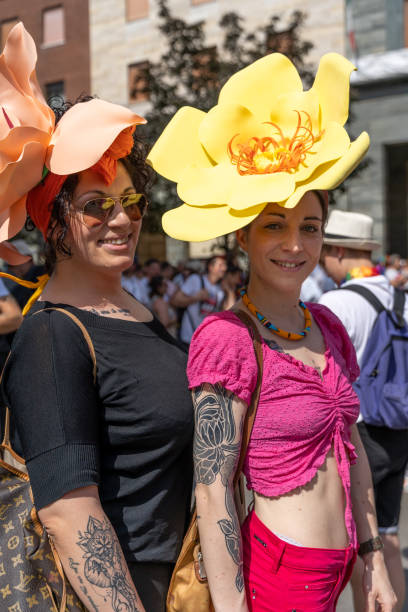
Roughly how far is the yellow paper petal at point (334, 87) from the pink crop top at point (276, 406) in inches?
25.3

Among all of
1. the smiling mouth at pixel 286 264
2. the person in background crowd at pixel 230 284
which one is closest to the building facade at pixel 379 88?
the person in background crowd at pixel 230 284

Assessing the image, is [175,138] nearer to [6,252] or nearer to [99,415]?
[6,252]

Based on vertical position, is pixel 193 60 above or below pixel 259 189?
above

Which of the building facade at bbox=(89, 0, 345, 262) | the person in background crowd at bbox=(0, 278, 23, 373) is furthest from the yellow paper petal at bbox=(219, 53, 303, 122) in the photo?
the building facade at bbox=(89, 0, 345, 262)

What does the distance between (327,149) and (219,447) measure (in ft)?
2.79

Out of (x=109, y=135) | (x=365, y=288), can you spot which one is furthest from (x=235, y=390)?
(x=365, y=288)

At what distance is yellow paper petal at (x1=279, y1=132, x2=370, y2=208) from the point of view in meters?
1.57

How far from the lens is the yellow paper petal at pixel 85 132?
4.83 ft

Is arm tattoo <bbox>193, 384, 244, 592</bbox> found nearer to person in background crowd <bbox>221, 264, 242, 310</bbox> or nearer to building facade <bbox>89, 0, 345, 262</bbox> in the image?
person in background crowd <bbox>221, 264, 242, 310</bbox>

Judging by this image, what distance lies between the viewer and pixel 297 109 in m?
1.73

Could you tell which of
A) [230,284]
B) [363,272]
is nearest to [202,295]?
[230,284]

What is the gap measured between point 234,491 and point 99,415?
49cm

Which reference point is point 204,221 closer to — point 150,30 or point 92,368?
point 92,368

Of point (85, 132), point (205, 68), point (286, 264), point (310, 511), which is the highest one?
point (205, 68)
